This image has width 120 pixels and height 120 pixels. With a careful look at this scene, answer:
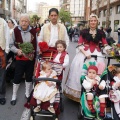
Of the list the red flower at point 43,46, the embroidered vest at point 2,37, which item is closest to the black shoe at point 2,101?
the embroidered vest at point 2,37

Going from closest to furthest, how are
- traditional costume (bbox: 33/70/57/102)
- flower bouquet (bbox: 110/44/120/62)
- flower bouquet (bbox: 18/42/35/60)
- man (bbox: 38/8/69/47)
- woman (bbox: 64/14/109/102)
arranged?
traditional costume (bbox: 33/70/57/102) < flower bouquet (bbox: 110/44/120/62) < flower bouquet (bbox: 18/42/35/60) < woman (bbox: 64/14/109/102) < man (bbox: 38/8/69/47)

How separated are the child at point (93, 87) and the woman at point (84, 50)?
0.65 meters

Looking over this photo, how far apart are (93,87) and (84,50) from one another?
1090mm

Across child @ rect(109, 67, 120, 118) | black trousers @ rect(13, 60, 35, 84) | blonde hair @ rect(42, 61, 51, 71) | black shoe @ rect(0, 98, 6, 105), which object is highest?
blonde hair @ rect(42, 61, 51, 71)

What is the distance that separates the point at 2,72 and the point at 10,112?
2.96 feet

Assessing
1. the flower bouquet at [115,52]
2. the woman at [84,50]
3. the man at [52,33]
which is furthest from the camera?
the man at [52,33]

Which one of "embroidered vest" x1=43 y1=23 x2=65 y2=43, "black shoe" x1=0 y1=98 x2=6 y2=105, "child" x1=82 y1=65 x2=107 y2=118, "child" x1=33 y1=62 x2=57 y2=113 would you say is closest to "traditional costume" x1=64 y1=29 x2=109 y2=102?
"embroidered vest" x1=43 y1=23 x2=65 y2=43

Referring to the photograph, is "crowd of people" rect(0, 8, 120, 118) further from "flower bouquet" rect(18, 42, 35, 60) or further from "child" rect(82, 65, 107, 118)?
"child" rect(82, 65, 107, 118)

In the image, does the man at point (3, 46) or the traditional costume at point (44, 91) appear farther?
the man at point (3, 46)

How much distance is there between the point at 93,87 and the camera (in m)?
4.03

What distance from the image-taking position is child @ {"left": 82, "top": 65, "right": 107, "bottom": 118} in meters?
3.80

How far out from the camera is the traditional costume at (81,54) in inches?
191

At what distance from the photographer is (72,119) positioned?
14.5ft

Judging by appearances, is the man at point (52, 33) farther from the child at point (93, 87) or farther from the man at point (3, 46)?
the child at point (93, 87)
